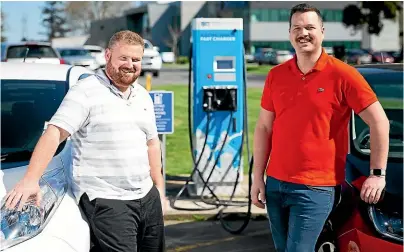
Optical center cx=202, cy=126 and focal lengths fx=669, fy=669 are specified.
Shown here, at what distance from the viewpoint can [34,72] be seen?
4.56 m

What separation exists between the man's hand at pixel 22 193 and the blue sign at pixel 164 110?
4.06m

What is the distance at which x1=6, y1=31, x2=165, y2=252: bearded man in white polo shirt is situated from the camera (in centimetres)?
326

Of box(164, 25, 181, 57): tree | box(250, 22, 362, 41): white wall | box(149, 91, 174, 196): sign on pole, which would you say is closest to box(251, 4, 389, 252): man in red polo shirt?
box(149, 91, 174, 196): sign on pole

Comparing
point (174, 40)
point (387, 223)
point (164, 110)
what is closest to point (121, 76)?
point (387, 223)

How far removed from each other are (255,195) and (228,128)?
3931mm

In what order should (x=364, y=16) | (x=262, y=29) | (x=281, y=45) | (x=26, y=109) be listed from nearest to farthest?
(x=26, y=109) → (x=364, y=16) → (x=262, y=29) → (x=281, y=45)

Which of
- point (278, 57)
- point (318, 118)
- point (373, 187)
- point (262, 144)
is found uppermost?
point (278, 57)

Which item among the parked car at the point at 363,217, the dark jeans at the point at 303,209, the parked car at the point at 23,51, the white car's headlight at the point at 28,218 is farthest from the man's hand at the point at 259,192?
the parked car at the point at 23,51

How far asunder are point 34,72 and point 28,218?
5.80 ft

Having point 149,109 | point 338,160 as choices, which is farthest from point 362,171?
point 149,109

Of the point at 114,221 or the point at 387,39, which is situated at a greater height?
the point at 387,39

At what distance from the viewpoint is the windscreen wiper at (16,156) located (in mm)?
4101

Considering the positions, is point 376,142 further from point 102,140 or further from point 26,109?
point 26,109

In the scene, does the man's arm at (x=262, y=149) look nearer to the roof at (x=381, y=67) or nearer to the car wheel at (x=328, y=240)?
the car wheel at (x=328, y=240)
